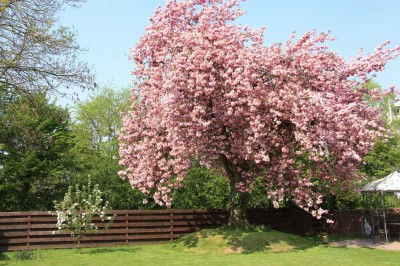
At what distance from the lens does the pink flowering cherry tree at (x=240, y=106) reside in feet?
55.9

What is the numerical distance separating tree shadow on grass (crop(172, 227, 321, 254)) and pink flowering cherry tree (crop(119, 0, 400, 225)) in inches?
64.4

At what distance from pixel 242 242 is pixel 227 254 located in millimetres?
1260

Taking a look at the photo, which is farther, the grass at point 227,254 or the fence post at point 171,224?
the fence post at point 171,224

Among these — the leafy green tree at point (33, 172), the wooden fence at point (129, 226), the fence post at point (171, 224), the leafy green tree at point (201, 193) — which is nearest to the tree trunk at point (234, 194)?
the wooden fence at point (129, 226)

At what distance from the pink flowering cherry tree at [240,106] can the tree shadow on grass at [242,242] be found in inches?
64.4

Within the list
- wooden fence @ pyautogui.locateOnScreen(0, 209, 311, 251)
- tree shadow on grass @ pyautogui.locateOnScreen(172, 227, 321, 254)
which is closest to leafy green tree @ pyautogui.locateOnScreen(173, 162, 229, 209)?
wooden fence @ pyautogui.locateOnScreen(0, 209, 311, 251)

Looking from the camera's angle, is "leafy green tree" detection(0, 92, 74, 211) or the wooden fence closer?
the wooden fence

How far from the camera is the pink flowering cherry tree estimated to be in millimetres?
17031

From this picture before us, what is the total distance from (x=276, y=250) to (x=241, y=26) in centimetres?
995

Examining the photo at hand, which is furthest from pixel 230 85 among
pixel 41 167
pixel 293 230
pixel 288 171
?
pixel 41 167

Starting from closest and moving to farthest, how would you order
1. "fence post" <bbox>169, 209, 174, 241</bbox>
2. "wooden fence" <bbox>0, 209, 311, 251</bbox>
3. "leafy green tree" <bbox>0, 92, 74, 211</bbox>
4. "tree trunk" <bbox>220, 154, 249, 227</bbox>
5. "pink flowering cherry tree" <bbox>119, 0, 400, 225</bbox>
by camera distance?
1. "pink flowering cherry tree" <bbox>119, 0, 400, 225</bbox>
2. "wooden fence" <bbox>0, 209, 311, 251</bbox>
3. "tree trunk" <bbox>220, 154, 249, 227</bbox>
4. "fence post" <bbox>169, 209, 174, 241</bbox>
5. "leafy green tree" <bbox>0, 92, 74, 211</bbox>

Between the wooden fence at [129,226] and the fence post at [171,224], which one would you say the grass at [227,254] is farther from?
the fence post at [171,224]

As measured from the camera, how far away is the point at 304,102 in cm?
1691

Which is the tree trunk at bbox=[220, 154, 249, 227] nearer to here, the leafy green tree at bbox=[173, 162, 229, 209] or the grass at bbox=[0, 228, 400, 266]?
the grass at bbox=[0, 228, 400, 266]
